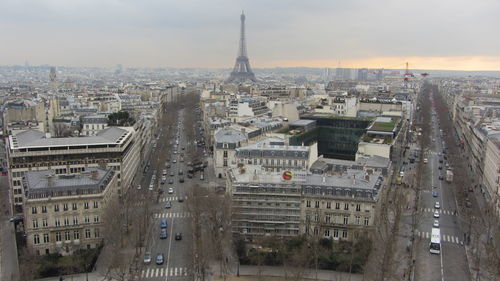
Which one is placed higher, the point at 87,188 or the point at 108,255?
the point at 87,188

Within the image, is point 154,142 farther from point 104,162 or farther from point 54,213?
point 54,213

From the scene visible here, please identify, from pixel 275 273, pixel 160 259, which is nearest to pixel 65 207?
pixel 160 259

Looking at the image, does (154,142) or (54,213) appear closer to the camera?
(54,213)

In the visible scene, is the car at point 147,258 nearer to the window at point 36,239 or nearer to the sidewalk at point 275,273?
the sidewalk at point 275,273

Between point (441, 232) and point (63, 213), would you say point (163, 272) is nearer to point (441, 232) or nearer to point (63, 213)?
point (63, 213)

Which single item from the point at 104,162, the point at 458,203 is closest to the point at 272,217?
the point at 104,162

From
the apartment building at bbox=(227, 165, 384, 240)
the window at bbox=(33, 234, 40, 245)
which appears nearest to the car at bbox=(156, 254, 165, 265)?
the apartment building at bbox=(227, 165, 384, 240)

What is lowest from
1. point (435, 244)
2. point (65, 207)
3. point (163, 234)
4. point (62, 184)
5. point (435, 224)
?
point (435, 224)
